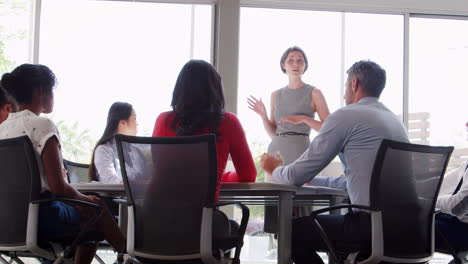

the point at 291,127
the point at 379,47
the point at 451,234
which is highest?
the point at 379,47

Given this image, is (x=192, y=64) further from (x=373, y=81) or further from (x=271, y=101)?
(x=271, y=101)

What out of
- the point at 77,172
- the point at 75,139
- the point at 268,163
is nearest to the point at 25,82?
the point at 268,163

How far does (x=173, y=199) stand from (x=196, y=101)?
45 centimetres

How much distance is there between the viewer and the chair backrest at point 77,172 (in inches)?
181

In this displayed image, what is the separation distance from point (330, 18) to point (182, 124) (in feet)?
14.7

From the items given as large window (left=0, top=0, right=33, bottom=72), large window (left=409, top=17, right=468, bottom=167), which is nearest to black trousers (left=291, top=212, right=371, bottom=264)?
large window (left=409, top=17, right=468, bottom=167)

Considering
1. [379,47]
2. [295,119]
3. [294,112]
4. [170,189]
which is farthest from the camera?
[379,47]

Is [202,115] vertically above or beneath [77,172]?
above

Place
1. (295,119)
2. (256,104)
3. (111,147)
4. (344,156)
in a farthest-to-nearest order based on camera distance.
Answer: (295,119), (256,104), (111,147), (344,156)

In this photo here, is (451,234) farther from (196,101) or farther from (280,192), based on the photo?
(196,101)

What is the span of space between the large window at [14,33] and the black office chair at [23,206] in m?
4.06

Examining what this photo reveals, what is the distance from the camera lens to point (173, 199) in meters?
2.60

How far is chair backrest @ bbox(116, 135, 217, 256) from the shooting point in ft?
8.39

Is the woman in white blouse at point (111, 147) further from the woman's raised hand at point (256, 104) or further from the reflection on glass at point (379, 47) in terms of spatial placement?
the reflection on glass at point (379, 47)
